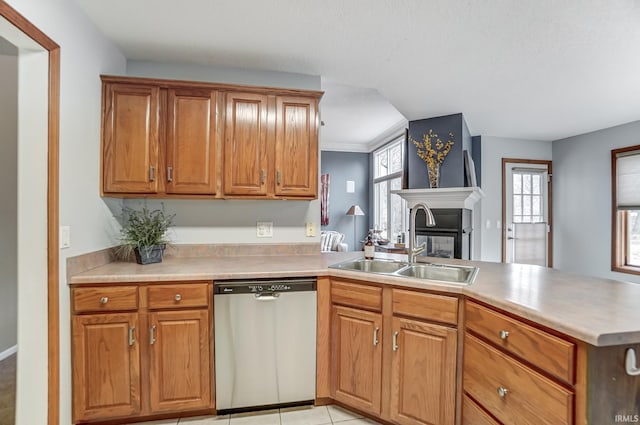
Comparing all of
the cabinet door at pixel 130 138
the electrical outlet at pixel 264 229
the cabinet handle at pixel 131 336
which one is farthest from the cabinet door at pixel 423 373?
the cabinet door at pixel 130 138

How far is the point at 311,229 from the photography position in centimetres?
263

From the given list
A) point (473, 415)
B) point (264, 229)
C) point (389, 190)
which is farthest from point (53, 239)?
point (389, 190)

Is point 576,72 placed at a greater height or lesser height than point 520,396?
greater

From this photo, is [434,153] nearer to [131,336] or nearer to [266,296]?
[266,296]

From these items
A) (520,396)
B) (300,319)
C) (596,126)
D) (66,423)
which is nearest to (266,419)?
(300,319)

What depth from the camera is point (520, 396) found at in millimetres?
1220

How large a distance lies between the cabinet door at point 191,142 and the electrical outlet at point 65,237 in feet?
2.04

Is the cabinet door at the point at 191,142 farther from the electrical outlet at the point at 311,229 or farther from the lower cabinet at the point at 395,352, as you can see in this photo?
the lower cabinet at the point at 395,352

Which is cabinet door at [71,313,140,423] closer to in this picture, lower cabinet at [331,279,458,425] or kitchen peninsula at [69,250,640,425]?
kitchen peninsula at [69,250,640,425]

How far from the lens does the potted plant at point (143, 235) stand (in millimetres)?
2057

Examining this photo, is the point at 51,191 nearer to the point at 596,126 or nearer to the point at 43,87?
the point at 43,87

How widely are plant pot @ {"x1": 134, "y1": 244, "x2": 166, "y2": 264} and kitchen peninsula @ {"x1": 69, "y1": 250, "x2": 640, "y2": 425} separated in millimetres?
76

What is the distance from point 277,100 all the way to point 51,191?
1468mm

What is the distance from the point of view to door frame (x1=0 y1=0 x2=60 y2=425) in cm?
152
